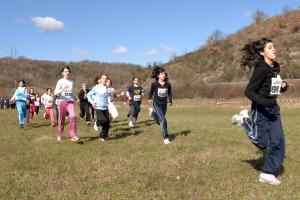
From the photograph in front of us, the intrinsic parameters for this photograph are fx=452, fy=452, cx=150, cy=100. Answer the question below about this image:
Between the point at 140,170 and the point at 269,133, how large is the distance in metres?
2.31

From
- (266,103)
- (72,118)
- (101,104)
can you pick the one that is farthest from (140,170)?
(101,104)

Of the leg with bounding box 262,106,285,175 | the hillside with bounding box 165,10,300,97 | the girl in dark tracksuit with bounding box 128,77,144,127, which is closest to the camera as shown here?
the leg with bounding box 262,106,285,175

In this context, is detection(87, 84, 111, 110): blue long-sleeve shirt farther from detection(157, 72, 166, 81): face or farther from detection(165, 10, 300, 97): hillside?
detection(165, 10, 300, 97): hillside

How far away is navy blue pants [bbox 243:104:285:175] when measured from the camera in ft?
23.0

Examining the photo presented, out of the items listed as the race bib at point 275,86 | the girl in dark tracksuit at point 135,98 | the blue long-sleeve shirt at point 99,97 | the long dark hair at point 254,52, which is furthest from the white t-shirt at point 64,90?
the race bib at point 275,86

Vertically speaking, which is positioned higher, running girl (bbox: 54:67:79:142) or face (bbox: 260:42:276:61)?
face (bbox: 260:42:276:61)

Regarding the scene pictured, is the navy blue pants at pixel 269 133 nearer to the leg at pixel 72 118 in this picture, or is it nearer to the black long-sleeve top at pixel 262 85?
the black long-sleeve top at pixel 262 85

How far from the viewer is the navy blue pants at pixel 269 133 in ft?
23.0

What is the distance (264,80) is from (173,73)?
2275 inches

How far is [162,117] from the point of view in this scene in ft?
38.9

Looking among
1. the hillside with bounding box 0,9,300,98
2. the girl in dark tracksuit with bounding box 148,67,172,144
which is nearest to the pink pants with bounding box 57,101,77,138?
the girl in dark tracksuit with bounding box 148,67,172,144

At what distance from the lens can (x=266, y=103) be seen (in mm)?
6973

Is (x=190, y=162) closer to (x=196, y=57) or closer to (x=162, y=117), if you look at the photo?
(x=162, y=117)

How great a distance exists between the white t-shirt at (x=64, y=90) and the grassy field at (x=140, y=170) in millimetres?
1243
